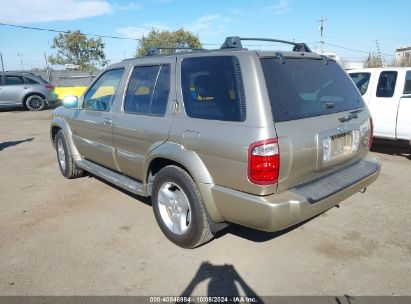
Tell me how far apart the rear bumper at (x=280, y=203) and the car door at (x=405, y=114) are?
4111 millimetres

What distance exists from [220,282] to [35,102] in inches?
628

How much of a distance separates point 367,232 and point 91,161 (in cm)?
371

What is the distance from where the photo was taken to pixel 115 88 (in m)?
4.41

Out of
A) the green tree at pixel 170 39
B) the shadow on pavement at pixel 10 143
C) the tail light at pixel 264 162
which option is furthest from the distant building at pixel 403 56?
the tail light at pixel 264 162

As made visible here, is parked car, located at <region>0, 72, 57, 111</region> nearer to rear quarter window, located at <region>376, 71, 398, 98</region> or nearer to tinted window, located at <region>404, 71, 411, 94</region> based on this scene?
rear quarter window, located at <region>376, 71, 398, 98</region>

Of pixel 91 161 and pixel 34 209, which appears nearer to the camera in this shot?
pixel 34 209

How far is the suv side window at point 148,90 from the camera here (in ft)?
11.9

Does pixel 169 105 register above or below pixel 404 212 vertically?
above

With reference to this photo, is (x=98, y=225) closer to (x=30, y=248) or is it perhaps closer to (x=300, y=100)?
(x=30, y=248)

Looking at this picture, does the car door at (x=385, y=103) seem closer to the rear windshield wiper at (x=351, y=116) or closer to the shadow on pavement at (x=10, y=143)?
the rear windshield wiper at (x=351, y=116)

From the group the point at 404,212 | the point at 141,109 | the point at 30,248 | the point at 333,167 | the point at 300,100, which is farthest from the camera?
the point at 404,212

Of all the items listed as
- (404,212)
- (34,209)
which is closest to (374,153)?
(404,212)

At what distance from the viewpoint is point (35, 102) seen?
1650 cm

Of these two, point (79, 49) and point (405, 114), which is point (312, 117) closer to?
point (405, 114)
